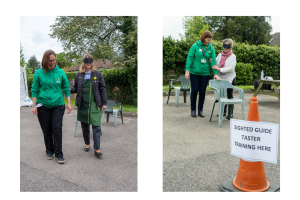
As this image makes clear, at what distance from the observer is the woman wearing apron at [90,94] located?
3504 millimetres

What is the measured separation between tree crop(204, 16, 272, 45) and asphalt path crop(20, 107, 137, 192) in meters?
26.3

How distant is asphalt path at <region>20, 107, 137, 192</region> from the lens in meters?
2.56

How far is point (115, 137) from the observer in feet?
16.0

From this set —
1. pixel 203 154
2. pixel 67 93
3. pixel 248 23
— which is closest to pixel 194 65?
pixel 203 154

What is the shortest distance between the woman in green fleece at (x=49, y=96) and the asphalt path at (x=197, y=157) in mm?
1517

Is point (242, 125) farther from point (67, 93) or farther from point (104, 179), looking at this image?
point (67, 93)

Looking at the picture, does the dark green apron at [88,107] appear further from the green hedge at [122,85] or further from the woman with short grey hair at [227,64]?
the green hedge at [122,85]

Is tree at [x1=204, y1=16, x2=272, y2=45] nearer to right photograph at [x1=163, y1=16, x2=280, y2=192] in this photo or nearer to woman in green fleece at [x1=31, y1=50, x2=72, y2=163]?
right photograph at [x1=163, y1=16, x2=280, y2=192]

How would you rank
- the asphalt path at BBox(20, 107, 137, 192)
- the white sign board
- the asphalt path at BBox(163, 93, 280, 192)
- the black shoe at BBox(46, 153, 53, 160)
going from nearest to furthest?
the white sign board
the asphalt path at BBox(163, 93, 280, 192)
the asphalt path at BBox(20, 107, 137, 192)
the black shoe at BBox(46, 153, 53, 160)

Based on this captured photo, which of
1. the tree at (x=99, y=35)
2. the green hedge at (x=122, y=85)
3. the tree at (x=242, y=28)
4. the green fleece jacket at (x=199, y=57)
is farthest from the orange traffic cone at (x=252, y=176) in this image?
the tree at (x=242, y=28)

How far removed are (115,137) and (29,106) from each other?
302 inches

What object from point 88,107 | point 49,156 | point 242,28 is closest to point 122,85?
point 88,107

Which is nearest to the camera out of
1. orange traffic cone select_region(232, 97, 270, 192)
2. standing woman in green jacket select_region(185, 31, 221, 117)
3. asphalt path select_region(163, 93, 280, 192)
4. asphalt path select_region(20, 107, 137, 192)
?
orange traffic cone select_region(232, 97, 270, 192)

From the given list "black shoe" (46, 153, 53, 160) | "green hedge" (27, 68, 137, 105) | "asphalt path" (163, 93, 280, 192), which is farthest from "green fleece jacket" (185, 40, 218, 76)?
"green hedge" (27, 68, 137, 105)
